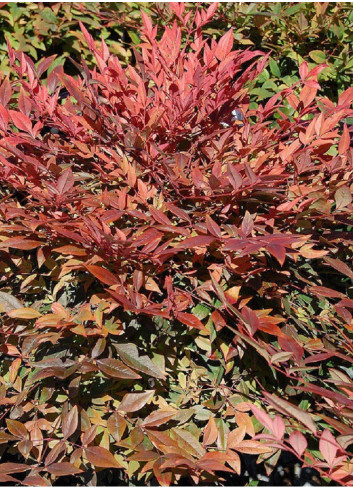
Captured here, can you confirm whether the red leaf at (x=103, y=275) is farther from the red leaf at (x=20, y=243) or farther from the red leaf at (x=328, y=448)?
the red leaf at (x=328, y=448)

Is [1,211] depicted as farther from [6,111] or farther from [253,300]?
[253,300]

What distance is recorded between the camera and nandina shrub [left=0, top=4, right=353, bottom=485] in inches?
54.2

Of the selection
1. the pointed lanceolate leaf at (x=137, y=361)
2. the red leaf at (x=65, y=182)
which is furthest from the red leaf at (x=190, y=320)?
the red leaf at (x=65, y=182)

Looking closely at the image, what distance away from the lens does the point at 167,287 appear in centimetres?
146

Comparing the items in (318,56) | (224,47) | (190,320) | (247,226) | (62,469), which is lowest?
(62,469)

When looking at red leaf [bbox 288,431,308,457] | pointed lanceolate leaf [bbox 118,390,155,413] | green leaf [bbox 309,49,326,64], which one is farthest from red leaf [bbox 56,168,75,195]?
green leaf [bbox 309,49,326,64]

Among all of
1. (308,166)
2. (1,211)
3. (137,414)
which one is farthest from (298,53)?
(137,414)

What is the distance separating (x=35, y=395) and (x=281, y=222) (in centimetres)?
95

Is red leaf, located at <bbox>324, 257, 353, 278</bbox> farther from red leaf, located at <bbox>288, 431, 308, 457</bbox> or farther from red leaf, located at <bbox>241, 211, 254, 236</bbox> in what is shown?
red leaf, located at <bbox>288, 431, 308, 457</bbox>

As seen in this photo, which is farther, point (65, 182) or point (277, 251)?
point (65, 182)

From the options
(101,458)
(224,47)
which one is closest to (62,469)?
(101,458)

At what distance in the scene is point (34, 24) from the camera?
3098 mm

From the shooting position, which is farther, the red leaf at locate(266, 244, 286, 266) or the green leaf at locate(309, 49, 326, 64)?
the green leaf at locate(309, 49, 326, 64)

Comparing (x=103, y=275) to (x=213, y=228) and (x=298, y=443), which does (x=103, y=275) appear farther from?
(x=298, y=443)
